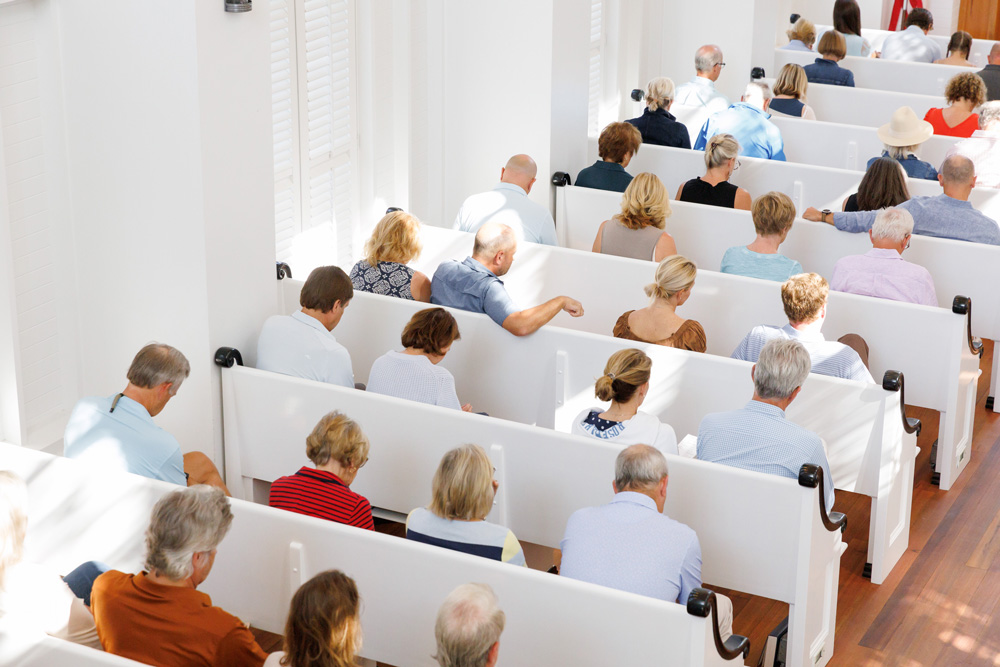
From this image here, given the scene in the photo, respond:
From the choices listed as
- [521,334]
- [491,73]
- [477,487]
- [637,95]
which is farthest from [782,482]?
[637,95]

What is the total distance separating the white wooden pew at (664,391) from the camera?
4418 millimetres

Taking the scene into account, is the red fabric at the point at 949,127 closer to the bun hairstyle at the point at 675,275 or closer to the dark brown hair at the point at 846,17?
the dark brown hair at the point at 846,17

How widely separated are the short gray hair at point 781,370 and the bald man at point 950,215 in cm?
226

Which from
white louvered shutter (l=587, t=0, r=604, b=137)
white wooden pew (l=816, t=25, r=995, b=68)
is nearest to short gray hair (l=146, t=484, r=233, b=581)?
white louvered shutter (l=587, t=0, r=604, b=137)

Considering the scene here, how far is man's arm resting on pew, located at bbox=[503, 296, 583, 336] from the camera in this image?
4859 mm

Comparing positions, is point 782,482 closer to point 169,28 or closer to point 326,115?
point 169,28

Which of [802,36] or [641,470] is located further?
[802,36]

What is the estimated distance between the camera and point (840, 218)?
19.7 ft

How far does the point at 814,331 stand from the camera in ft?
15.0

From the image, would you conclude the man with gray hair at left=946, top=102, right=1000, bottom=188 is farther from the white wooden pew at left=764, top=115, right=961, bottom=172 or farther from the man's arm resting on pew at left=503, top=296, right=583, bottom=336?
the man's arm resting on pew at left=503, top=296, right=583, bottom=336

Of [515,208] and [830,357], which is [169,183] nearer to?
[515,208]

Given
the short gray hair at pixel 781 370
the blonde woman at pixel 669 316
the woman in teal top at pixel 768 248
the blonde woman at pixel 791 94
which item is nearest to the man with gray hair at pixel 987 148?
the blonde woman at pixel 791 94

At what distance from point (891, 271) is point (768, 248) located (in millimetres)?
557

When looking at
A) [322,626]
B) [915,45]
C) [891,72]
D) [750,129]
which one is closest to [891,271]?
[750,129]
